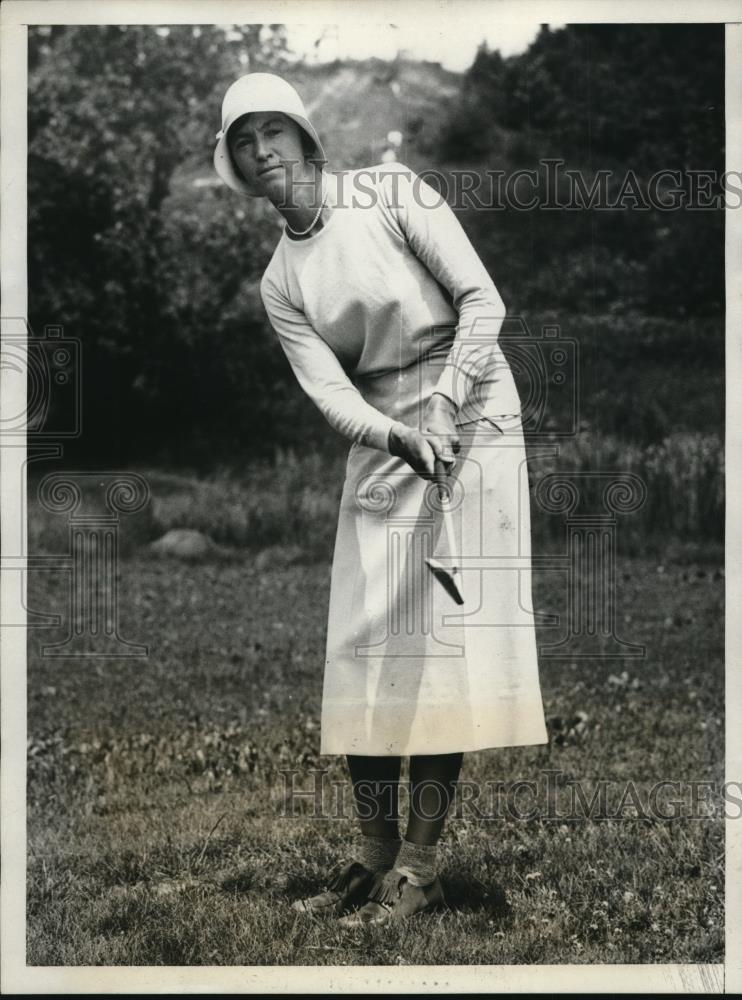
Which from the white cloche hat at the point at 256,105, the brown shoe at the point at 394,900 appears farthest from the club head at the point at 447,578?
the white cloche hat at the point at 256,105

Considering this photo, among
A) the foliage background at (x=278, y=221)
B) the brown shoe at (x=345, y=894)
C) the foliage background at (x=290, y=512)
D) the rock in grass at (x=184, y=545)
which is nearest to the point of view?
the brown shoe at (x=345, y=894)

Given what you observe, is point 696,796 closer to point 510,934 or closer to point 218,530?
point 510,934

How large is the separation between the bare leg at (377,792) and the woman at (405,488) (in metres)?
0.01

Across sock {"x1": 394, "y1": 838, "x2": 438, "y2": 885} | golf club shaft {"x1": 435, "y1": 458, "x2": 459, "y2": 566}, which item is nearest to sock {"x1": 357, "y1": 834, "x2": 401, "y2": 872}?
sock {"x1": 394, "y1": 838, "x2": 438, "y2": 885}

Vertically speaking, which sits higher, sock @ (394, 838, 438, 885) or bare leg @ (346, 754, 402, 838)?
bare leg @ (346, 754, 402, 838)

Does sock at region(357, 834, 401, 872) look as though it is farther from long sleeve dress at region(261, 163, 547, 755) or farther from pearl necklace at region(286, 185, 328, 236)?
pearl necklace at region(286, 185, 328, 236)

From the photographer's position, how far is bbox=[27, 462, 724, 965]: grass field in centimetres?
601

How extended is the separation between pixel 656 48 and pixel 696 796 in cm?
315

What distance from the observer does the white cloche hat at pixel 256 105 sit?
19.4 ft

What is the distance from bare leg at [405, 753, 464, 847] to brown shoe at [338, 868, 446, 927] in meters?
0.17

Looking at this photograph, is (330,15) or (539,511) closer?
(330,15)

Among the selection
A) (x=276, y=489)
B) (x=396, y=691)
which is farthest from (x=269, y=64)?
(x=396, y=691)

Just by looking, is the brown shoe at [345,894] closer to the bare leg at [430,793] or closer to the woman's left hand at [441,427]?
the bare leg at [430,793]

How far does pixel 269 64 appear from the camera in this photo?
6.38 m
